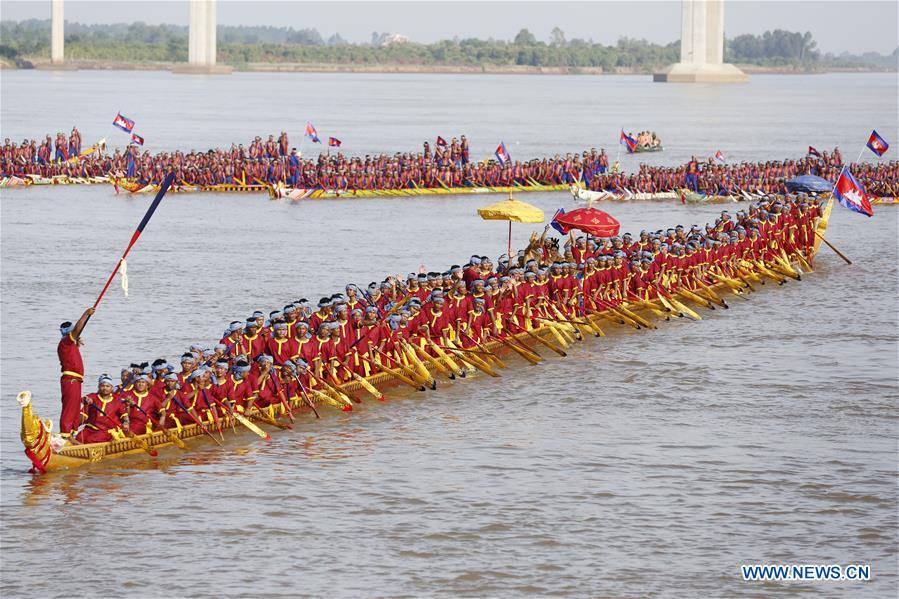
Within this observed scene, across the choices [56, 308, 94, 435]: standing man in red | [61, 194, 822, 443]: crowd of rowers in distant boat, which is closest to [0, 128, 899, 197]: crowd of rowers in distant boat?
[61, 194, 822, 443]: crowd of rowers in distant boat

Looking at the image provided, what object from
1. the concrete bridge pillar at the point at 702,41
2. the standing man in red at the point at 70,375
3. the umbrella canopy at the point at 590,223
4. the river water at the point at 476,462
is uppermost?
the concrete bridge pillar at the point at 702,41

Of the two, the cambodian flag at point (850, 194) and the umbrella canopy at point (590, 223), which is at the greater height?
the cambodian flag at point (850, 194)

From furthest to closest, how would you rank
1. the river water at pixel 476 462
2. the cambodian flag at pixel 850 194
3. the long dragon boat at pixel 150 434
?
1. the cambodian flag at pixel 850 194
2. the long dragon boat at pixel 150 434
3. the river water at pixel 476 462

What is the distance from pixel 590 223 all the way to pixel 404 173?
21.4 meters

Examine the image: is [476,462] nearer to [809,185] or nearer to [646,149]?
[809,185]

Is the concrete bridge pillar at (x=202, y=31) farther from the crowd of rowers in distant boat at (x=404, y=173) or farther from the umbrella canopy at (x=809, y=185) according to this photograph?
the umbrella canopy at (x=809, y=185)

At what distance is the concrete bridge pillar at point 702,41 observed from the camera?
165250 mm

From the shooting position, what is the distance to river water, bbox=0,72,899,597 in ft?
49.3

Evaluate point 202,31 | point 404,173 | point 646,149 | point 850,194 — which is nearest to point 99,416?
point 850,194

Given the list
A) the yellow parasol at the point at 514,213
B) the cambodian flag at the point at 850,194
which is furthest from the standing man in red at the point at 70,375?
the cambodian flag at the point at 850,194

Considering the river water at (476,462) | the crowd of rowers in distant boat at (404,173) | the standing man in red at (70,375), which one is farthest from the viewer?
the crowd of rowers in distant boat at (404,173)

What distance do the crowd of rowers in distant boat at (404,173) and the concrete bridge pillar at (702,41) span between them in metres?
117

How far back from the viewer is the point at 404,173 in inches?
1954

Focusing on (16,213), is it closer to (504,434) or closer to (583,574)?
(504,434)
